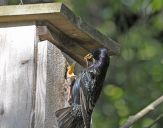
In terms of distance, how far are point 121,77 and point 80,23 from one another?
13.0 feet

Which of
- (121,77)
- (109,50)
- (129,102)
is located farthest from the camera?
(121,77)

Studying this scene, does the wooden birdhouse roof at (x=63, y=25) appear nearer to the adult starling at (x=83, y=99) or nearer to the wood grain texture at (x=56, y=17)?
the wood grain texture at (x=56, y=17)

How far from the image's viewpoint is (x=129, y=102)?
6750 mm

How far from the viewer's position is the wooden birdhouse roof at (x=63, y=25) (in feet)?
11.2

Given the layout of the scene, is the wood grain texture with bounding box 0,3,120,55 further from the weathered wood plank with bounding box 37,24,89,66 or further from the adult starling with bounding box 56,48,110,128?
the adult starling with bounding box 56,48,110,128

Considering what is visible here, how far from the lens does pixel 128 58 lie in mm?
7148

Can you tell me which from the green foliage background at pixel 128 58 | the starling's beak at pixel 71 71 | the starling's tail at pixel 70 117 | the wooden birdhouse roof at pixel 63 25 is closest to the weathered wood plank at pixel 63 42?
the wooden birdhouse roof at pixel 63 25

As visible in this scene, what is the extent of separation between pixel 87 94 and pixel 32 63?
291mm

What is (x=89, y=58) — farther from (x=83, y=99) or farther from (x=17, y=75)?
(x=17, y=75)

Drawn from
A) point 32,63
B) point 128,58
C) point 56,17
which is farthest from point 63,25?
point 128,58

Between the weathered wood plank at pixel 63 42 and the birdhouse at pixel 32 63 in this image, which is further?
the weathered wood plank at pixel 63 42

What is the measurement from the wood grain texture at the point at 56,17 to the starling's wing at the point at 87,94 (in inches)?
8.0

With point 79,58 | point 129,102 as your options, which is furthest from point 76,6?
point 79,58

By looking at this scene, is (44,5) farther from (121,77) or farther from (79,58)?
(121,77)
